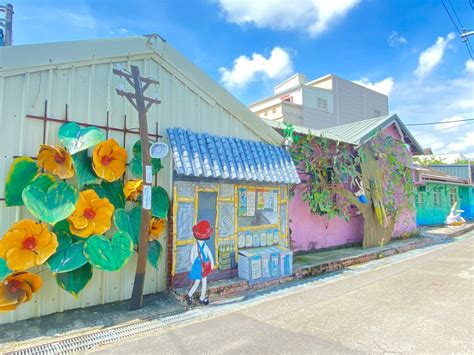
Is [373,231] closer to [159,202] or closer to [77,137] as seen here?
[159,202]

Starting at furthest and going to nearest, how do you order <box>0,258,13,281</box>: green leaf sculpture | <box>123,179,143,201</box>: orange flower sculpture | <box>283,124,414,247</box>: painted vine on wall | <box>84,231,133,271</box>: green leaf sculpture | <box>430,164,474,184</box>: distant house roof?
<box>430,164,474,184</box>: distant house roof → <box>283,124,414,247</box>: painted vine on wall → <box>123,179,143,201</box>: orange flower sculpture → <box>84,231,133,271</box>: green leaf sculpture → <box>0,258,13,281</box>: green leaf sculpture

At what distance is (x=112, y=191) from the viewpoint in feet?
18.0

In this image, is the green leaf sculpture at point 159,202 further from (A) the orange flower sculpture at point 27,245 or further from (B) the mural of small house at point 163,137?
(A) the orange flower sculpture at point 27,245

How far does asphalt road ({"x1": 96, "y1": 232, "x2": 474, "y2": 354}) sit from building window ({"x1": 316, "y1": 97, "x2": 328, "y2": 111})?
24553 mm

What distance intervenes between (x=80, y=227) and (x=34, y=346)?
1715mm

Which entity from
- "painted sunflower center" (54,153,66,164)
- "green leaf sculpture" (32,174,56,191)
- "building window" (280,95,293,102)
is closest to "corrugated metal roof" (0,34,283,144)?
"painted sunflower center" (54,153,66,164)

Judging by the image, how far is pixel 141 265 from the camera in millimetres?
5242

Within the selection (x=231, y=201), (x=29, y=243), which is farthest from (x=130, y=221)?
(x=231, y=201)

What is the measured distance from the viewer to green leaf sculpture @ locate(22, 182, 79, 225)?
4.56 m

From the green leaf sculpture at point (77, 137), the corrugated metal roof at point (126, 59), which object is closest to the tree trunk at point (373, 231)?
the corrugated metal roof at point (126, 59)

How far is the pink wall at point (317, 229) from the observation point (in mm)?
9820

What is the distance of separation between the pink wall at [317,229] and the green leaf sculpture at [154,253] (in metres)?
4.86

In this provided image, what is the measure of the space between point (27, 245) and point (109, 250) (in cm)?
116

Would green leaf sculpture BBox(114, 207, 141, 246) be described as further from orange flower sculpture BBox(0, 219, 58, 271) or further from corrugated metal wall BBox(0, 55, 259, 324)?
orange flower sculpture BBox(0, 219, 58, 271)
